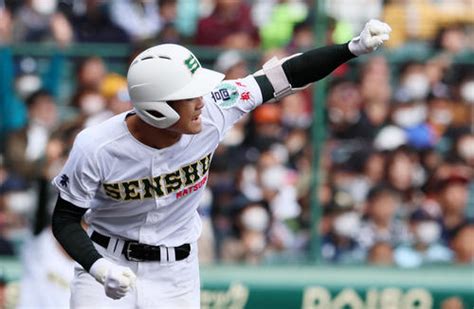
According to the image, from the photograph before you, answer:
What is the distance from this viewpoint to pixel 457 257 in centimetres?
985

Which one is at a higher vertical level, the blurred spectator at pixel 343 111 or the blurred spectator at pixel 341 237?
the blurred spectator at pixel 343 111

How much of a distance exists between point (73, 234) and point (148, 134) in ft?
1.91

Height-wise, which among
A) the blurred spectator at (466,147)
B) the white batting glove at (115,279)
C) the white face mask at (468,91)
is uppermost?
the white face mask at (468,91)

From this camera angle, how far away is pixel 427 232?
385 inches

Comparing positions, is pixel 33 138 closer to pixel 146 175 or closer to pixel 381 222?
pixel 381 222

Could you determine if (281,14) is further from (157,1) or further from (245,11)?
(157,1)

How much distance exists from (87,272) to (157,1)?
488cm

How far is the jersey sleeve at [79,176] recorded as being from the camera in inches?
217

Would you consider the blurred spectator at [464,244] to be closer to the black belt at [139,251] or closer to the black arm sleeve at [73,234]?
the black belt at [139,251]

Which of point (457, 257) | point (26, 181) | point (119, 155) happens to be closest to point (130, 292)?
point (119, 155)

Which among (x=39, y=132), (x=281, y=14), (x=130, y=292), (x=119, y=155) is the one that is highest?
(x=281, y=14)

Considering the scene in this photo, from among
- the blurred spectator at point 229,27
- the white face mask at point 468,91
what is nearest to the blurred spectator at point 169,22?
the blurred spectator at point 229,27

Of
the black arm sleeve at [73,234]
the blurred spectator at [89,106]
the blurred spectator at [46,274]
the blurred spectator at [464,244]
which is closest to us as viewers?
the black arm sleeve at [73,234]

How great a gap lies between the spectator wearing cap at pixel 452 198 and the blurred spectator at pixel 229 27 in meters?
1.94
